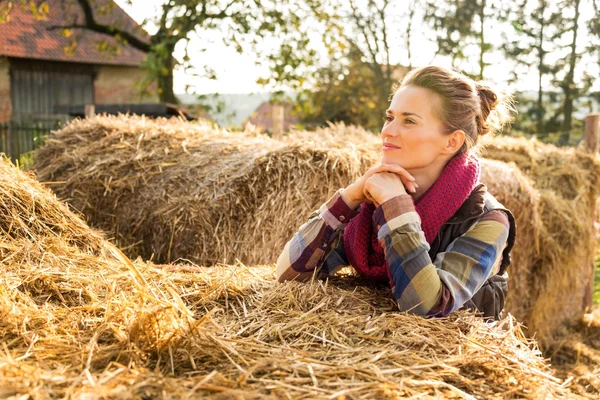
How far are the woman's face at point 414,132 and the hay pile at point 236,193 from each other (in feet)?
5.77

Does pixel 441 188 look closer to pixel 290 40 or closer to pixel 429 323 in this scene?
pixel 429 323

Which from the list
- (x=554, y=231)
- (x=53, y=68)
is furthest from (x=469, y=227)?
(x=53, y=68)

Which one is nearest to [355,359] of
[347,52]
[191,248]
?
[191,248]

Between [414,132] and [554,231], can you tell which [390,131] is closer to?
[414,132]

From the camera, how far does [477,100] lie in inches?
100

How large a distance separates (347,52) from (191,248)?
21104 mm

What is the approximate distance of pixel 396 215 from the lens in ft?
7.20

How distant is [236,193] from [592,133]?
502 cm

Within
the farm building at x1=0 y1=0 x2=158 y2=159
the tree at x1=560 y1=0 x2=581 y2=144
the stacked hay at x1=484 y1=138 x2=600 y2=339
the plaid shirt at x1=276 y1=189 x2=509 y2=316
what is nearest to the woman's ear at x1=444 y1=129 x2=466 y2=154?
the plaid shirt at x1=276 y1=189 x2=509 y2=316

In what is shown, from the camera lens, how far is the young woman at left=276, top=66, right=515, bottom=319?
218cm

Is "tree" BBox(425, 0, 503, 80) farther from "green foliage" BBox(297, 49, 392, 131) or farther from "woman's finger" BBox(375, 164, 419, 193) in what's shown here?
"woman's finger" BBox(375, 164, 419, 193)

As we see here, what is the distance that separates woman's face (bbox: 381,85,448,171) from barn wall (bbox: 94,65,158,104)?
2196cm

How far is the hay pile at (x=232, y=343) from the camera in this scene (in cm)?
140

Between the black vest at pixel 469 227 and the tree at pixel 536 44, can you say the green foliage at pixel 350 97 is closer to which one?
the tree at pixel 536 44
